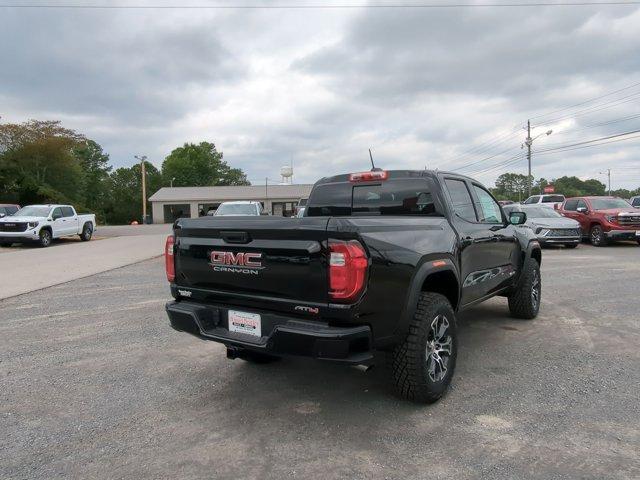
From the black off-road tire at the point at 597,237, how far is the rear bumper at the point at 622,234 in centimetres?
24

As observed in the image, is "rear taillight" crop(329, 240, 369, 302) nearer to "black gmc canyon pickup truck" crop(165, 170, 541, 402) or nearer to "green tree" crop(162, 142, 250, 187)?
"black gmc canyon pickup truck" crop(165, 170, 541, 402)

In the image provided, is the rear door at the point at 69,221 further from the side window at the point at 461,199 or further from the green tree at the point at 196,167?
the green tree at the point at 196,167

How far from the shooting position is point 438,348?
3816mm

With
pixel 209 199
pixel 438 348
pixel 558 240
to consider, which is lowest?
pixel 438 348

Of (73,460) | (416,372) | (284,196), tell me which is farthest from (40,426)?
(284,196)

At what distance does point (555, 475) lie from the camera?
2.76m

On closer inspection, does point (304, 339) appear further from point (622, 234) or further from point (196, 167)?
point (196, 167)

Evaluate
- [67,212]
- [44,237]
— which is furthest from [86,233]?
[44,237]

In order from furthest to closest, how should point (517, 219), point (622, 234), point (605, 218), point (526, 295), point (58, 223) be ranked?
point (58, 223) < point (605, 218) < point (622, 234) < point (526, 295) < point (517, 219)

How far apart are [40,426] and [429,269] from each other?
3.04 meters

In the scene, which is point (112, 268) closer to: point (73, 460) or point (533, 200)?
point (73, 460)

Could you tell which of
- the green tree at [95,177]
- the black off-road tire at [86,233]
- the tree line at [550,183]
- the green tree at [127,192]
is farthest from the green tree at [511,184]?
the black off-road tire at [86,233]

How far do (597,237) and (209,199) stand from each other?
4559 cm

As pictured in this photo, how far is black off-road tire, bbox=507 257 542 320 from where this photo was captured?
6.07m
